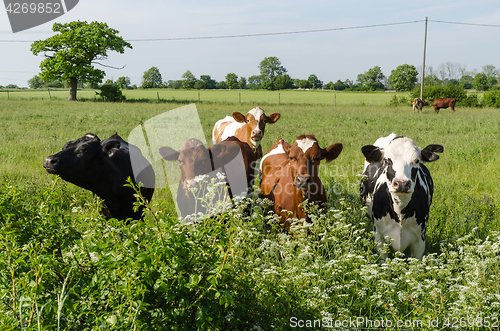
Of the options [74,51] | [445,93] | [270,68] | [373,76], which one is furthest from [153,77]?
[445,93]

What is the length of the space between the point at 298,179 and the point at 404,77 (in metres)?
117

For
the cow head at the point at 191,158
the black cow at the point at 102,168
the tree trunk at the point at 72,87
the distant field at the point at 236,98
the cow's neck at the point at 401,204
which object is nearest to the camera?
the black cow at the point at 102,168

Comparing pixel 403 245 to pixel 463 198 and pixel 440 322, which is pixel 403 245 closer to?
pixel 440 322

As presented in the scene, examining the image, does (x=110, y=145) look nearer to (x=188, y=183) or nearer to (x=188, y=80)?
(x=188, y=183)

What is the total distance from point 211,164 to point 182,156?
0.42m

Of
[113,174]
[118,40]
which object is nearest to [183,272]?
[113,174]

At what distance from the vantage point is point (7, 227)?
2607 mm

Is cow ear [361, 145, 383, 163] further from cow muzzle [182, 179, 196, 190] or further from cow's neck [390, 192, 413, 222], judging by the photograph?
cow muzzle [182, 179, 196, 190]

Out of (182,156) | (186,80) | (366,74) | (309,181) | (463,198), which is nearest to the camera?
(309,181)

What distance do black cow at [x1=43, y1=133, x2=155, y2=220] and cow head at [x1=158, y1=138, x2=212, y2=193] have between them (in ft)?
2.45

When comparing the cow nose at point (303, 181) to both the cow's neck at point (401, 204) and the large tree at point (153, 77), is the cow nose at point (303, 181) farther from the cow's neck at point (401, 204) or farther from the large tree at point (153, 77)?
the large tree at point (153, 77)

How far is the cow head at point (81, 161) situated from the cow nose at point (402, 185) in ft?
12.1

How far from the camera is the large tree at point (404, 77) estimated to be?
4107 inches

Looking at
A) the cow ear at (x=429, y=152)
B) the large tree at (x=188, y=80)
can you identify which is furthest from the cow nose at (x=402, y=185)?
the large tree at (x=188, y=80)
